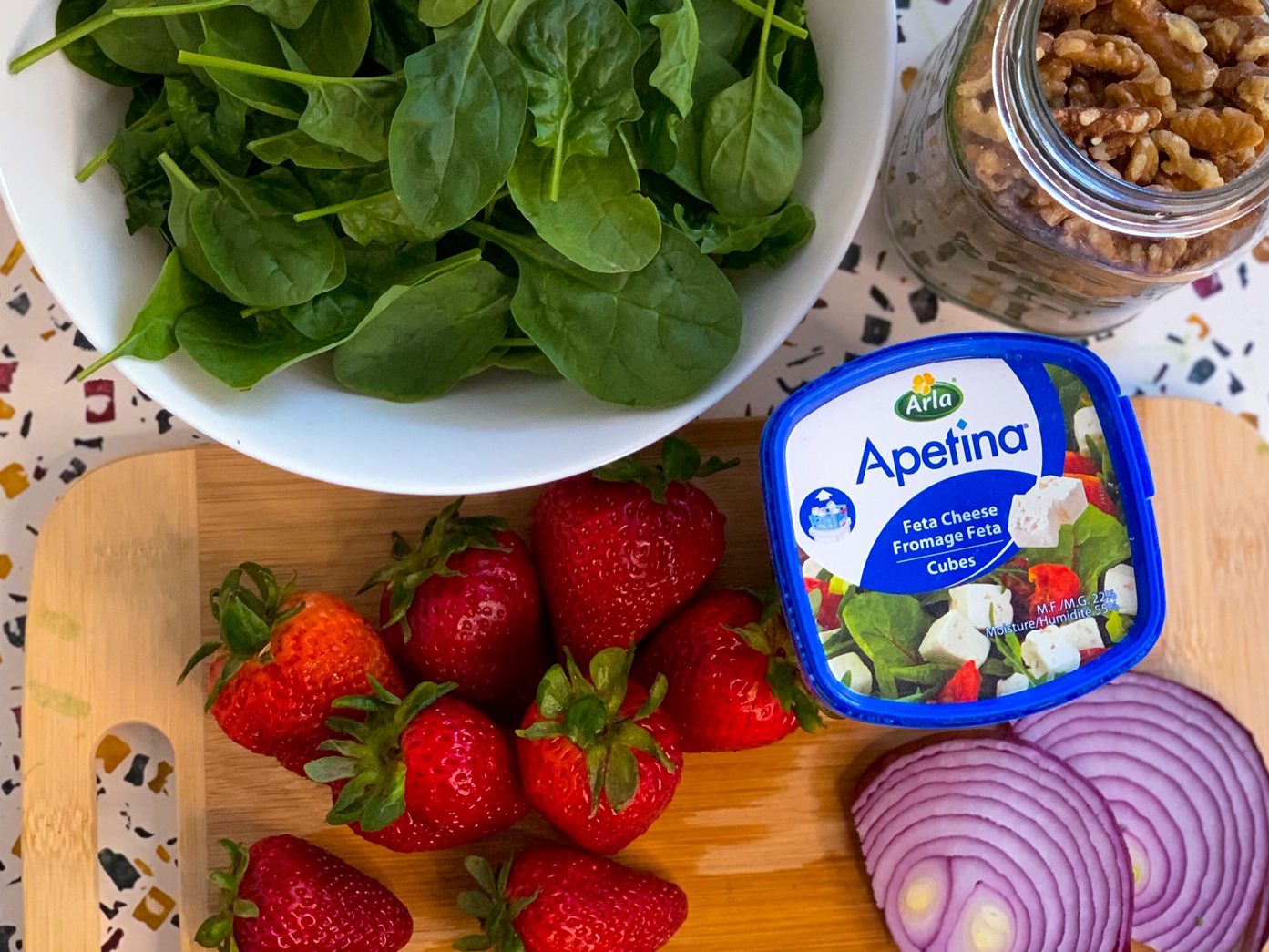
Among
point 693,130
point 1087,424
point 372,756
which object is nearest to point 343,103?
point 693,130

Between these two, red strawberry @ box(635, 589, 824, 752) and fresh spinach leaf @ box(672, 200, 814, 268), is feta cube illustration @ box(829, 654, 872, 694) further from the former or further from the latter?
fresh spinach leaf @ box(672, 200, 814, 268)

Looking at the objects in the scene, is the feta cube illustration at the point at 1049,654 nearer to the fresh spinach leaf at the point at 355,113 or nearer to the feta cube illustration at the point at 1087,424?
the feta cube illustration at the point at 1087,424

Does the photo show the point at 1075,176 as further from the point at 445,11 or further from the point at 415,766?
the point at 415,766

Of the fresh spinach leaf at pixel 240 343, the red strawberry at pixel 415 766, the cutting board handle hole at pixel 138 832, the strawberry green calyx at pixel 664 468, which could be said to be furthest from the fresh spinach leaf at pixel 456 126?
the cutting board handle hole at pixel 138 832

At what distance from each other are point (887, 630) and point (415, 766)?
33cm

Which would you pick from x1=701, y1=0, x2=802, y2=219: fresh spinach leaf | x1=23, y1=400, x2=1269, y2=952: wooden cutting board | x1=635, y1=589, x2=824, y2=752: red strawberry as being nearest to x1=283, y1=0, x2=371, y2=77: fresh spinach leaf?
x1=701, y1=0, x2=802, y2=219: fresh spinach leaf

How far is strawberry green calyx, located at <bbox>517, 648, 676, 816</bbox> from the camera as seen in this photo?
0.72 meters

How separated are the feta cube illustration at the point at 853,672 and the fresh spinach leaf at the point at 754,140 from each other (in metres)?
0.30

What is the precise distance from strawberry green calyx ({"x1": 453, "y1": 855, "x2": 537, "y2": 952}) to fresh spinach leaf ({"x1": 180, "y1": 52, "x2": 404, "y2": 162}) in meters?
0.49

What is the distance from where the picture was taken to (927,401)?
29.3 inches

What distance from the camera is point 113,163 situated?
678 mm

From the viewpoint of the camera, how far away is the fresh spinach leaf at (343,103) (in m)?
0.61

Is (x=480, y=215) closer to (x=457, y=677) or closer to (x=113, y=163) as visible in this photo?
(x=113, y=163)

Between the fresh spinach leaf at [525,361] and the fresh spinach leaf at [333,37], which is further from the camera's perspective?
the fresh spinach leaf at [525,361]
